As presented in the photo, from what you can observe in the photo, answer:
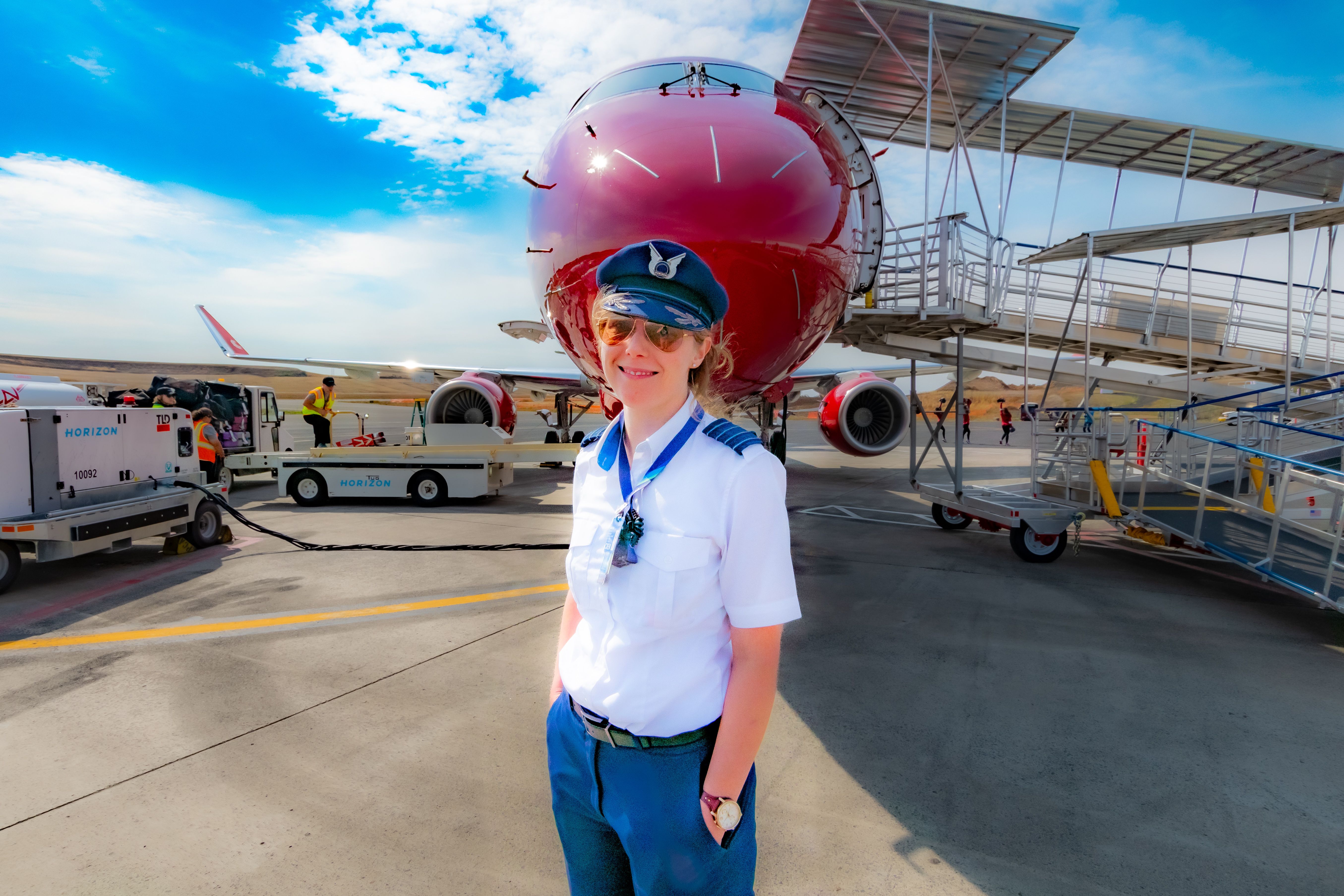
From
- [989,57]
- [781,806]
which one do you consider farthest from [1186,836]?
[989,57]

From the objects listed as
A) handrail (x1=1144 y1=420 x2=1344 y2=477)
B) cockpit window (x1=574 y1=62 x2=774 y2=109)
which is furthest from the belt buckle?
handrail (x1=1144 y1=420 x2=1344 y2=477)

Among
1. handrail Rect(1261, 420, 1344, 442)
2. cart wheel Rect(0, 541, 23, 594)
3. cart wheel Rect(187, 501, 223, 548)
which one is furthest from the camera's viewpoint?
cart wheel Rect(187, 501, 223, 548)

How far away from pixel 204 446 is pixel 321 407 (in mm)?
2297

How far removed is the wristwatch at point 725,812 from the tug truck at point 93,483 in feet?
22.9

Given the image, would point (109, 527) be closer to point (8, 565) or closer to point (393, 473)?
point (8, 565)

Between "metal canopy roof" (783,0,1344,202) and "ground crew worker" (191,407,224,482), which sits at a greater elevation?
"metal canopy roof" (783,0,1344,202)

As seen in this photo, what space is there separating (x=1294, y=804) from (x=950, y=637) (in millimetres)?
2003

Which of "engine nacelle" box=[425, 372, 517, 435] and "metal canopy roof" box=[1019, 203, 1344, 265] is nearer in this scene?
"metal canopy roof" box=[1019, 203, 1344, 265]

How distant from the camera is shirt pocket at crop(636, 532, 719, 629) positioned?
129 centimetres

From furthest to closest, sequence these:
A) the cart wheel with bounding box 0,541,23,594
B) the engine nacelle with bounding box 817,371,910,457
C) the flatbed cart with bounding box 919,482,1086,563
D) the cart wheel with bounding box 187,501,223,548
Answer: the engine nacelle with bounding box 817,371,910,457 < the cart wheel with bounding box 187,501,223,548 < the flatbed cart with bounding box 919,482,1086,563 < the cart wheel with bounding box 0,541,23,594

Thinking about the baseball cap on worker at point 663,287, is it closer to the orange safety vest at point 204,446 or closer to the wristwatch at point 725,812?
the wristwatch at point 725,812

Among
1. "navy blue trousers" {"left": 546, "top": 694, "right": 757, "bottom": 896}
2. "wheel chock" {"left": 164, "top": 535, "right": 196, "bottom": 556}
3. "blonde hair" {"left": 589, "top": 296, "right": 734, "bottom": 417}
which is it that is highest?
"blonde hair" {"left": 589, "top": 296, "right": 734, "bottom": 417}

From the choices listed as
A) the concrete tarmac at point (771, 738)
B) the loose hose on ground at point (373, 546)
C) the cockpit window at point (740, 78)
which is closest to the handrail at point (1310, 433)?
the concrete tarmac at point (771, 738)

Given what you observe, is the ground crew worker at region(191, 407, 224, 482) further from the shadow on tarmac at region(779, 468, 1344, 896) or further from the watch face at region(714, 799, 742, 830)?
the watch face at region(714, 799, 742, 830)
